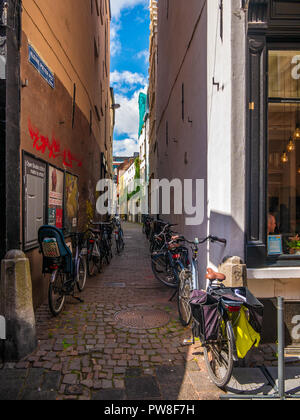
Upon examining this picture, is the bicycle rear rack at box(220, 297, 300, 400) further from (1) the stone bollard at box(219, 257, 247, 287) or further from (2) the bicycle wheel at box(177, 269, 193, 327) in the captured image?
(2) the bicycle wheel at box(177, 269, 193, 327)

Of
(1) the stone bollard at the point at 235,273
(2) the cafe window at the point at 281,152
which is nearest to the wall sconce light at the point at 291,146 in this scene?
(2) the cafe window at the point at 281,152

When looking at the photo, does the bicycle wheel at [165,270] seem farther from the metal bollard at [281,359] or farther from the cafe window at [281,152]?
the metal bollard at [281,359]

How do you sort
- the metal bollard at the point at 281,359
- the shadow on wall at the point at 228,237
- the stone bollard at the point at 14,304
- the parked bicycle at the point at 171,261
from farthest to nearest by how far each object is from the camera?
the parked bicycle at the point at 171,261 → the shadow on wall at the point at 228,237 → the stone bollard at the point at 14,304 → the metal bollard at the point at 281,359

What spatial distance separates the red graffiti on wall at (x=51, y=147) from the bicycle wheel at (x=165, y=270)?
299 cm

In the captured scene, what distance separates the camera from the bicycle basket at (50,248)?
15.9 ft

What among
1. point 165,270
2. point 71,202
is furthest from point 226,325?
point 71,202

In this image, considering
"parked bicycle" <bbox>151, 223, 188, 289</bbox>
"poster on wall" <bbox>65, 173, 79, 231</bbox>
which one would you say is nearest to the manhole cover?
"parked bicycle" <bbox>151, 223, 188, 289</bbox>

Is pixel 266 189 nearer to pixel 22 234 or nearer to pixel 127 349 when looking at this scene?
pixel 127 349

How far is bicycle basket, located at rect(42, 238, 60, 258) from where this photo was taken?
191 inches

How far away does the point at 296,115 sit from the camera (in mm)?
4621

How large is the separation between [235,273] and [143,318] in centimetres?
193
